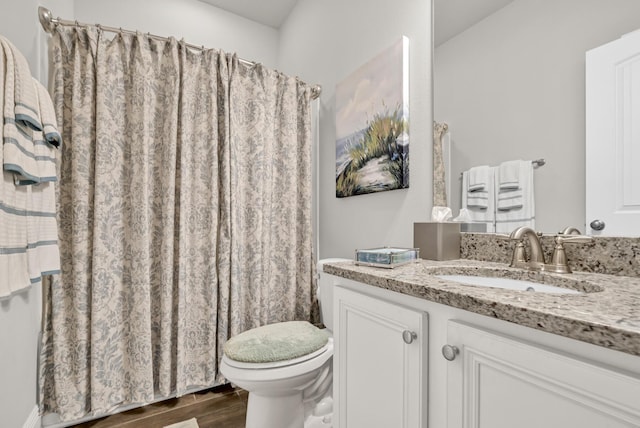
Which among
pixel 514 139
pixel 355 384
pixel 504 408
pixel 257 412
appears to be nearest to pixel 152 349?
pixel 257 412

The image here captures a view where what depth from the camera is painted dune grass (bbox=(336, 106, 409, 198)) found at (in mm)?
1387

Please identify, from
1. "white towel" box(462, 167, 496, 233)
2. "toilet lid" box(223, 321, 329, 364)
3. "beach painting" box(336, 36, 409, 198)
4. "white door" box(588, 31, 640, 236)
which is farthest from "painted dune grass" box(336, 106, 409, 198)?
"toilet lid" box(223, 321, 329, 364)

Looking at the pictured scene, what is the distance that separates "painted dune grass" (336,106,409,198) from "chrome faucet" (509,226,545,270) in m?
0.57

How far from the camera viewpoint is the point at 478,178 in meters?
1.11

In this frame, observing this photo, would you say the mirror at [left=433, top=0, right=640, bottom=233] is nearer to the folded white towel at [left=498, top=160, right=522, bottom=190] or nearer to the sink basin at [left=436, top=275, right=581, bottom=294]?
the folded white towel at [left=498, top=160, right=522, bottom=190]

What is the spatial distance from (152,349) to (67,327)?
0.41m

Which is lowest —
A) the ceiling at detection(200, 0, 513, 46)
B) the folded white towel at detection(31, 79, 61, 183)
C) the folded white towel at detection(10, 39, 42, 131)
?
the folded white towel at detection(31, 79, 61, 183)

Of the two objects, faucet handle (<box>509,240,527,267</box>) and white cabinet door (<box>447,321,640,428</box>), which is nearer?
white cabinet door (<box>447,321,640,428</box>)

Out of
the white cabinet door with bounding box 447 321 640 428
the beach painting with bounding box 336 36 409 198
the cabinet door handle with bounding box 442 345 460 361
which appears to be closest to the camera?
the white cabinet door with bounding box 447 321 640 428

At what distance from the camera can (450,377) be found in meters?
0.60

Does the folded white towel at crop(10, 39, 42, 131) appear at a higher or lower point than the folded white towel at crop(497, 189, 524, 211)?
higher

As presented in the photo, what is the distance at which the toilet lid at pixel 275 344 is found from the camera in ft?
3.90

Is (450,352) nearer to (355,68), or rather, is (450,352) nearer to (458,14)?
(458,14)

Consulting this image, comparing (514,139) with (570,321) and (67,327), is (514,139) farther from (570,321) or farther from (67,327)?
(67,327)
